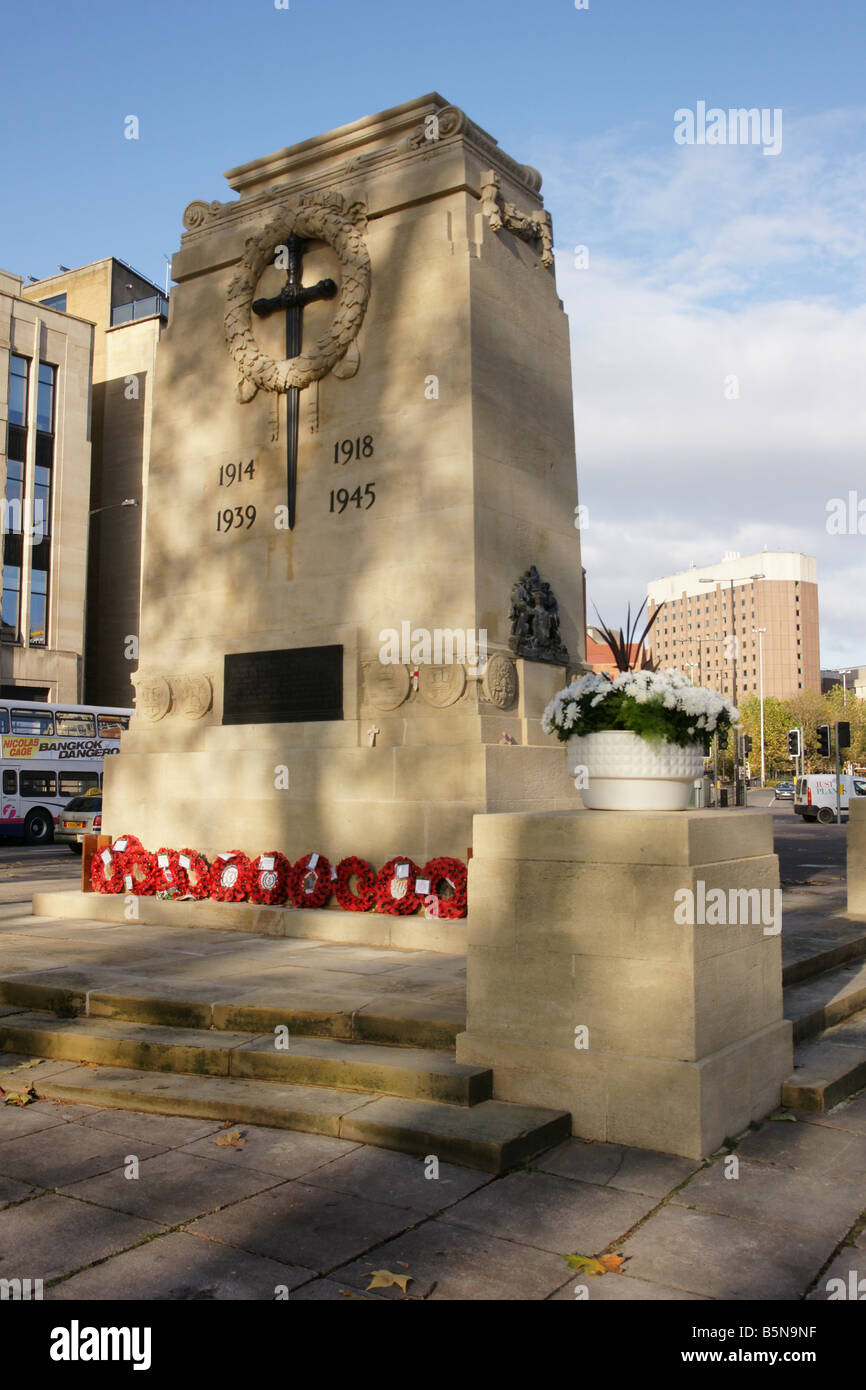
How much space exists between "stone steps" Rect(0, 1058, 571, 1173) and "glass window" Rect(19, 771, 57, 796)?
2796cm

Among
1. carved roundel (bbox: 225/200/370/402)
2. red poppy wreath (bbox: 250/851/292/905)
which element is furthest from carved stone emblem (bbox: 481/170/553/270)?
red poppy wreath (bbox: 250/851/292/905)

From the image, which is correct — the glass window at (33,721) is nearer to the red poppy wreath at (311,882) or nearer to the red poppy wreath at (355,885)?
the red poppy wreath at (311,882)

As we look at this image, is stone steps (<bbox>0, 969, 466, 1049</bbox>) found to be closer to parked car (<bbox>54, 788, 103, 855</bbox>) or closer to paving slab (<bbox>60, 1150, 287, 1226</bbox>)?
paving slab (<bbox>60, 1150, 287, 1226</bbox>)

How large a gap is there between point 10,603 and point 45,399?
10008mm

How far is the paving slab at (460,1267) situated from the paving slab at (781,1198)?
962 millimetres

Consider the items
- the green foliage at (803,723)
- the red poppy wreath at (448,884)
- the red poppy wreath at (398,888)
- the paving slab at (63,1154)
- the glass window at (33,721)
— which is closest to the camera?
A: the paving slab at (63,1154)

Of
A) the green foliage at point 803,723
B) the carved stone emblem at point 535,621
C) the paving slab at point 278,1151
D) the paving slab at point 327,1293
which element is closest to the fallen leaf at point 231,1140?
the paving slab at point 278,1151

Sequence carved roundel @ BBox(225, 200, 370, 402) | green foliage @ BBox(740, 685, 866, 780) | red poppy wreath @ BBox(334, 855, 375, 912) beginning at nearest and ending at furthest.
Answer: red poppy wreath @ BBox(334, 855, 375, 912) → carved roundel @ BBox(225, 200, 370, 402) → green foliage @ BBox(740, 685, 866, 780)

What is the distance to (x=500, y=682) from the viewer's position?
11.8m

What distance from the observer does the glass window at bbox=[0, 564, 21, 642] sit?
4709 centimetres

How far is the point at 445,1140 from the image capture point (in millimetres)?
5402

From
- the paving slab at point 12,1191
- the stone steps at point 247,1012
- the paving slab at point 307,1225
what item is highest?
the stone steps at point 247,1012

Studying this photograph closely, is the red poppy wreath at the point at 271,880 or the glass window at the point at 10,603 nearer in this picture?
the red poppy wreath at the point at 271,880

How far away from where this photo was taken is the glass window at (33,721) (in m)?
32.6
